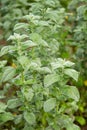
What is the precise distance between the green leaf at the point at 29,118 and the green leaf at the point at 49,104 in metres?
0.19

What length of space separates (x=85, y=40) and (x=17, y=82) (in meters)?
1.42

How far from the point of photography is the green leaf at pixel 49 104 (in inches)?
99.2

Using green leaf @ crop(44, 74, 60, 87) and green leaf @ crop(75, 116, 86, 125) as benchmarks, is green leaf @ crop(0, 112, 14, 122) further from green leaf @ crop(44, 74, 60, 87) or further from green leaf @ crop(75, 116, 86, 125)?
green leaf @ crop(75, 116, 86, 125)

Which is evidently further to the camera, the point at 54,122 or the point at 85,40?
the point at 85,40

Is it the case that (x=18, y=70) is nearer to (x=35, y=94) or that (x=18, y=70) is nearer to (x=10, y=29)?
(x=35, y=94)

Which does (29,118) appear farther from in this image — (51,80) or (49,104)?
(51,80)

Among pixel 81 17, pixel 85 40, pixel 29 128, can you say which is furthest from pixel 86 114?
pixel 29 128

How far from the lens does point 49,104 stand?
254cm

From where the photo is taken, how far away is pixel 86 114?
409cm

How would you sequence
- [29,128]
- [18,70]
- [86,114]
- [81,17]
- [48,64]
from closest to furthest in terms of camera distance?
[18,70] → [29,128] → [48,64] → [81,17] → [86,114]

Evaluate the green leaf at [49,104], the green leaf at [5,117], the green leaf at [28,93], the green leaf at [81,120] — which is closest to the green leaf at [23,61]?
the green leaf at [28,93]

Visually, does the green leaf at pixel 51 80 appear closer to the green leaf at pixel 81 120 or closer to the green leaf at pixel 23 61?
the green leaf at pixel 23 61

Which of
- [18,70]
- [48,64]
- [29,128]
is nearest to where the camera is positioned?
[18,70]

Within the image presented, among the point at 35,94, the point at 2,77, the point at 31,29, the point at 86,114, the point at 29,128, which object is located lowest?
the point at 86,114
